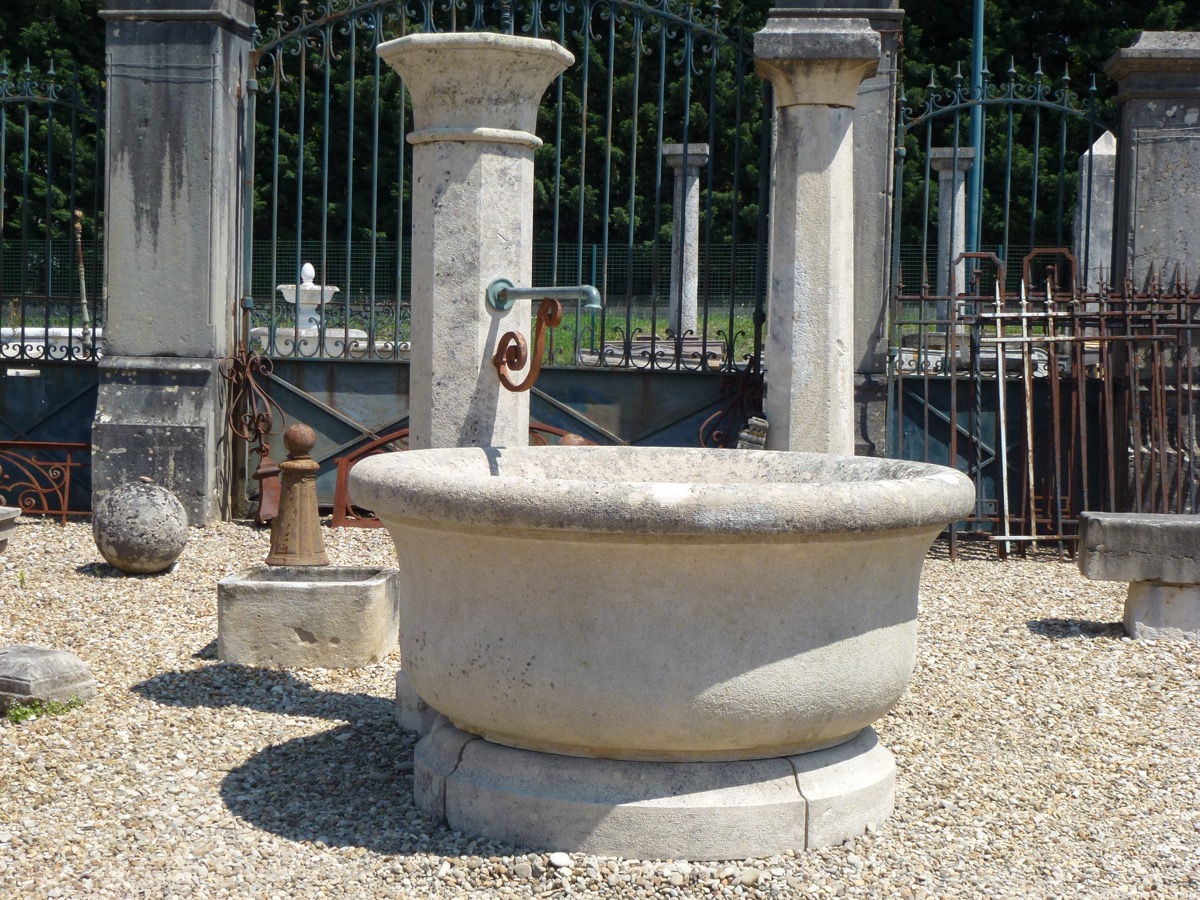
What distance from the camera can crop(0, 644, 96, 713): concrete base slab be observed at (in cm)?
430

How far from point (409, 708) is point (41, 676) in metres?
1.23

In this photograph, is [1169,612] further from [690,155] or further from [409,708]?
[690,155]

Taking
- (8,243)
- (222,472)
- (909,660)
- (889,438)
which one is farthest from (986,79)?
(8,243)

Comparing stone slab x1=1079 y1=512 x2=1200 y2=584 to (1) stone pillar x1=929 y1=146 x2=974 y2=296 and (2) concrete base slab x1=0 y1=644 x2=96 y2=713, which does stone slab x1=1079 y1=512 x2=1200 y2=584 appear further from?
(1) stone pillar x1=929 y1=146 x2=974 y2=296

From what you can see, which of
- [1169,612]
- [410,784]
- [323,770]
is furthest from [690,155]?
[410,784]

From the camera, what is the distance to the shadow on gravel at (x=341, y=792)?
10.9 feet

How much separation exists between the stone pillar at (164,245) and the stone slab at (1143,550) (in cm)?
476

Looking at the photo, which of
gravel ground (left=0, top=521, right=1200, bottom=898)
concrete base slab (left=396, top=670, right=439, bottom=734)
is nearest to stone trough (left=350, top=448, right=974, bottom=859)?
gravel ground (left=0, top=521, right=1200, bottom=898)

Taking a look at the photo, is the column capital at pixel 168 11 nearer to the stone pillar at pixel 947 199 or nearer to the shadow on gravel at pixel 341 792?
the shadow on gravel at pixel 341 792

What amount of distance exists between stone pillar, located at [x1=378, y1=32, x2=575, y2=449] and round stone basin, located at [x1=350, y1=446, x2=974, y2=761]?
0.77 meters

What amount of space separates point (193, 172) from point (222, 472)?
1.72 metres

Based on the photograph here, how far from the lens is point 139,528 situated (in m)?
6.38

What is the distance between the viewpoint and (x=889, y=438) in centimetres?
767

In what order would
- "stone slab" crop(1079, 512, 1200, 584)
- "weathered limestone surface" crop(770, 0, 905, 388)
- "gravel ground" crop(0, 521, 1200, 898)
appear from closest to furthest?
1. "gravel ground" crop(0, 521, 1200, 898)
2. "stone slab" crop(1079, 512, 1200, 584)
3. "weathered limestone surface" crop(770, 0, 905, 388)
